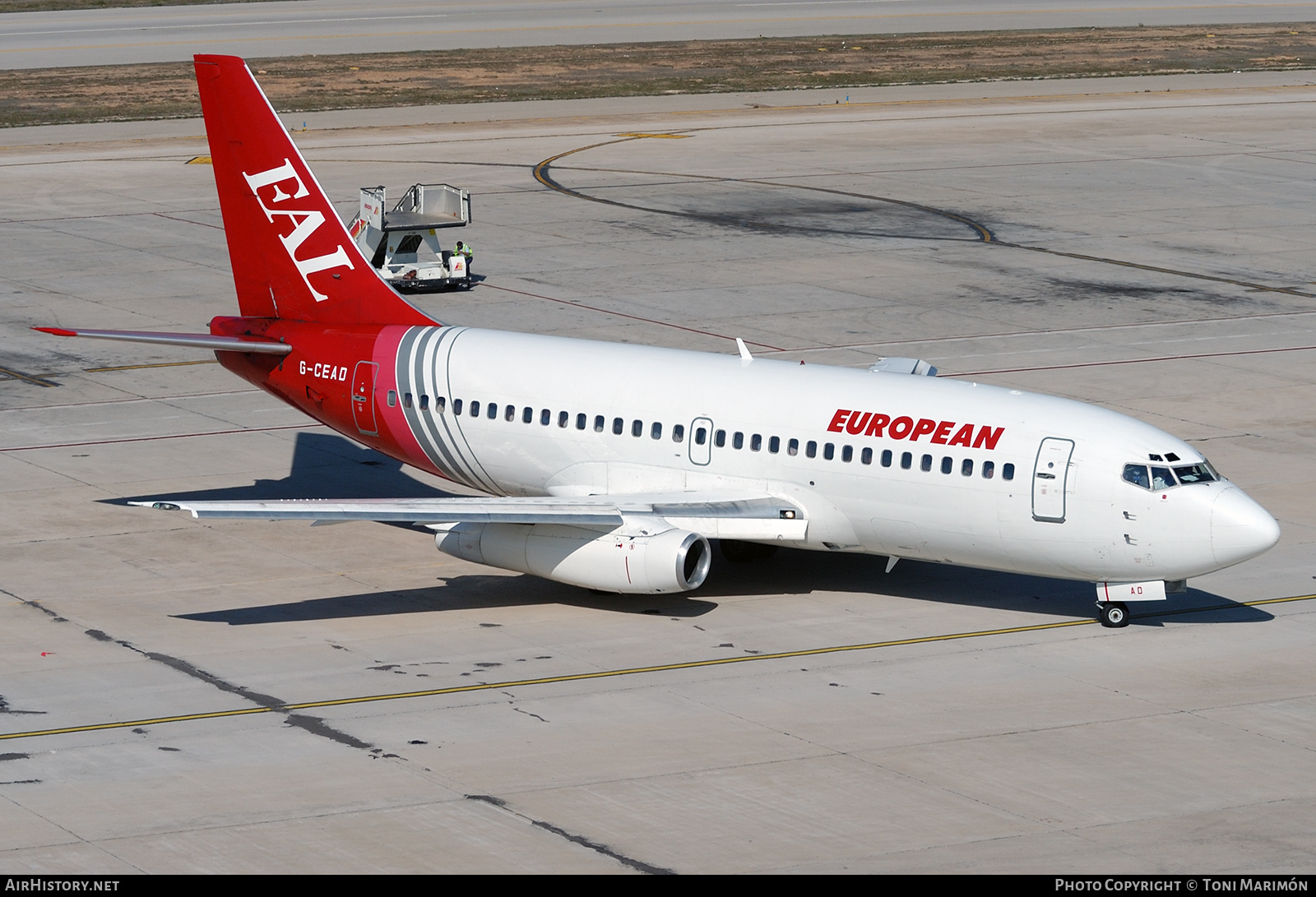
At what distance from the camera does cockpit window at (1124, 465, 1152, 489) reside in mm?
30672

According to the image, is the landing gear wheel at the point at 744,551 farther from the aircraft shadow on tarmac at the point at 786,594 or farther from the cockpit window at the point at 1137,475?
the cockpit window at the point at 1137,475

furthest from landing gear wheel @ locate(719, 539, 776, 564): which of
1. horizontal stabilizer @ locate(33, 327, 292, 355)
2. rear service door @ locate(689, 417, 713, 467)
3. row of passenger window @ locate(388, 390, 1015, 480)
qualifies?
horizontal stabilizer @ locate(33, 327, 292, 355)

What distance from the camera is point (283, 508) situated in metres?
30.6

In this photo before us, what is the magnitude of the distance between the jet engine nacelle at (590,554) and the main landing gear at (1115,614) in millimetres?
6893

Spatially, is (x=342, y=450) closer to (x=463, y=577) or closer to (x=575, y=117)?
(x=463, y=577)

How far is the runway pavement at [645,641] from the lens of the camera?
23453 millimetres

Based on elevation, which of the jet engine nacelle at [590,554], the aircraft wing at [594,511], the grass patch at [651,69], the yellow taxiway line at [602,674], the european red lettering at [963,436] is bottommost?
the yellow taxiway line at [602,674]

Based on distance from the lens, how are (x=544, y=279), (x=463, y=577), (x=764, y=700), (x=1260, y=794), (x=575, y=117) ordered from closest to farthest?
(x=1260, y=794) < (x=764, y=700) < (x=463, y=577) < (x=544, y=279) < (x=575, y=117)

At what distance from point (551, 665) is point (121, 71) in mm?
86492

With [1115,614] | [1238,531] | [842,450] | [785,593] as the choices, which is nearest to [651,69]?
[785,593]

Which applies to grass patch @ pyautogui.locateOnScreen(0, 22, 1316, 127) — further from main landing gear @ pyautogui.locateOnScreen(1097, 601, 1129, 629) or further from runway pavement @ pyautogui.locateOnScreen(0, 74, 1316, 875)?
main landing gear @ pyautogui.locateOnScreen(1097, 601, 1129, 629)

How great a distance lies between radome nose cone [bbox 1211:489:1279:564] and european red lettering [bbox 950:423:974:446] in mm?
4123

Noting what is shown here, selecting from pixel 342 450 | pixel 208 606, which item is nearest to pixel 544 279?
pixel 342 450

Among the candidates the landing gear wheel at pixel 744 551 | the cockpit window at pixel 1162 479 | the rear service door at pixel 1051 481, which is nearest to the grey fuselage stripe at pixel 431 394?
the landing gear wheel at pixel 744 551
